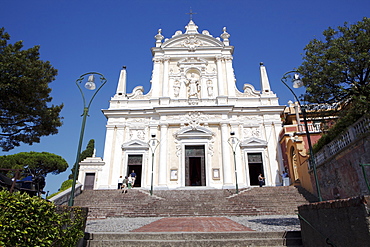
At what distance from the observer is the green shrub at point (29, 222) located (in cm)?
311

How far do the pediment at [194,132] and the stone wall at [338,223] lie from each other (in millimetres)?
14333

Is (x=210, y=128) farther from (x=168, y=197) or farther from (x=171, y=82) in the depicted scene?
(x=168, y=197)

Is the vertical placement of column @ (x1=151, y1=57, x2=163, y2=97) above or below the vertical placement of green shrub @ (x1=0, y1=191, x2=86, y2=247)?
above

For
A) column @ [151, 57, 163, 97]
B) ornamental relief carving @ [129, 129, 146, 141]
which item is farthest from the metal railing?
column @ [151, 57, 163, 97]

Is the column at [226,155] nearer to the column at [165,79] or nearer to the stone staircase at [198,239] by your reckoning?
the column at [165,79]

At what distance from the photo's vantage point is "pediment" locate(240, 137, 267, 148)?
1884 cm

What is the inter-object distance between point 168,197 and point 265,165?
8.58 meters

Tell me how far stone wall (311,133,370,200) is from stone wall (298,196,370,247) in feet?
12.2

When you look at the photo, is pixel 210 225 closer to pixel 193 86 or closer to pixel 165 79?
pixel 193 86

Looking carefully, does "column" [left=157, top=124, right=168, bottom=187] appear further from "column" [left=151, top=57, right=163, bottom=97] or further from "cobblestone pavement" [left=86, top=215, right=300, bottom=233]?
"cobblestone pavement" [left=86, top=215, right=300, bottom=233]

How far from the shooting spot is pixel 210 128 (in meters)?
19.5

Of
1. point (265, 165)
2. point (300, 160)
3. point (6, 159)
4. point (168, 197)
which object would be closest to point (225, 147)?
point (265, 165)

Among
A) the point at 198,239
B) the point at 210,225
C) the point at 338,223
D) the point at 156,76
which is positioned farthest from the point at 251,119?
the point at 338,223

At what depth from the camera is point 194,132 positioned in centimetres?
1919
